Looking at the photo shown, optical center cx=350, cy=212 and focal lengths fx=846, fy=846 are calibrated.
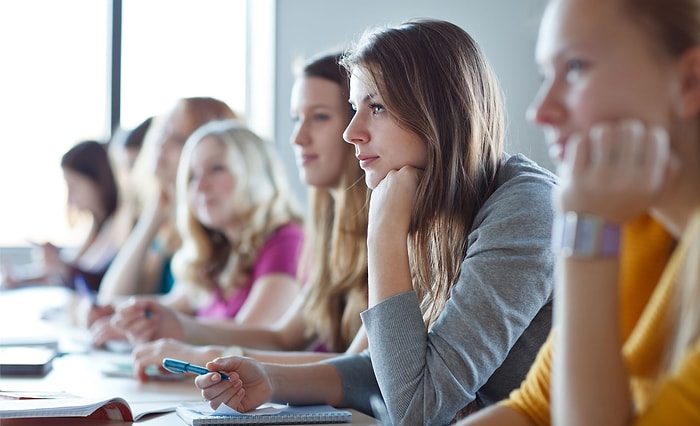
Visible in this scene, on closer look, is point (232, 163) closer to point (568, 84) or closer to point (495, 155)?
point (495, 155)

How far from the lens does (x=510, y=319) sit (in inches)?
→ 46.5

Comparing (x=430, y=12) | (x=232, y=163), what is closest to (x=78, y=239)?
(x=232, y=163)

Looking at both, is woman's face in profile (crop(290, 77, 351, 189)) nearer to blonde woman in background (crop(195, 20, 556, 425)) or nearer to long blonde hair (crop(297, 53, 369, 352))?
long blonde hair (crop(297, 53, 369, 352))

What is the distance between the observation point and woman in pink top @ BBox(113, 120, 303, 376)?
2.44m

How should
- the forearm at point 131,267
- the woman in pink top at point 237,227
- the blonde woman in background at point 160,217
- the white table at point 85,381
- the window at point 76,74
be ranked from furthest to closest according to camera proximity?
the window at point 76,74 < the forearm at point 131,267 < the blonde woman in background at point 160,217 < the woman in pink top at point 237,227 < the white table at point 85,381

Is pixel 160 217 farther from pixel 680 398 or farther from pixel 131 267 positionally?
pixel 680 398

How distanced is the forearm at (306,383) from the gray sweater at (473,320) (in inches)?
7.9

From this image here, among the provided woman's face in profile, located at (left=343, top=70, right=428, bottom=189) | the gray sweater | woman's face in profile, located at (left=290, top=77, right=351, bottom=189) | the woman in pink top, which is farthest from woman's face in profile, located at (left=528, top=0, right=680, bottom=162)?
the woman in pink top

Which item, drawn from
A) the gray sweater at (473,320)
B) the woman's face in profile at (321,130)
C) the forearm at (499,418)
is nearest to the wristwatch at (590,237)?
the forearm at (499,418)

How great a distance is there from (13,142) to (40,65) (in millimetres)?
473

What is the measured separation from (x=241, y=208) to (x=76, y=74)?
278 cm

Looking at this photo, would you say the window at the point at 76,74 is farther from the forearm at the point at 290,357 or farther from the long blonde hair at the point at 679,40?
the long blonde hair at the point at 679,40

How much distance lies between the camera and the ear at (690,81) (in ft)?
2.57

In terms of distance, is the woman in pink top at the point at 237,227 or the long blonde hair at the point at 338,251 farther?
the woman in pink top at the point at 237,227
